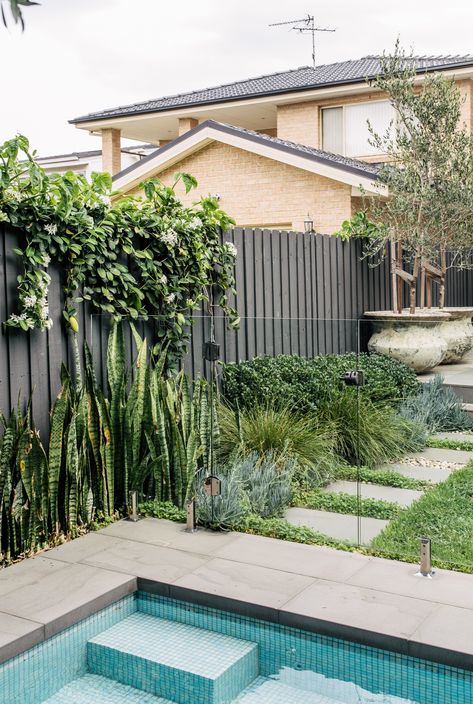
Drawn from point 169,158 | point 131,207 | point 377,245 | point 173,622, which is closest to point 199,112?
point 169,158

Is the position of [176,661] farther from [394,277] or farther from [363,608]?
[394,277]

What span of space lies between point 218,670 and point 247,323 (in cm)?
291

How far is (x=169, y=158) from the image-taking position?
51.1 feet

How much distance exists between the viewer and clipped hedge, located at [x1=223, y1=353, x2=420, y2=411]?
5.08 meters

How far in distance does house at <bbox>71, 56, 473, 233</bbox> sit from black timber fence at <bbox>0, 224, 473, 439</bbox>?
4.52 metres

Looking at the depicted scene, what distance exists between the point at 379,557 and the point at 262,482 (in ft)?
3.76

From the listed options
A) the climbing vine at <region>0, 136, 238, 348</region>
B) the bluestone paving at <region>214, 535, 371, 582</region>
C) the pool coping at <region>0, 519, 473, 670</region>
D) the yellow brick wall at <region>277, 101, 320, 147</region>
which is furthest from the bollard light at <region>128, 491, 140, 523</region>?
the yellow brick wall at <region>277, 101, 320, 147</region>

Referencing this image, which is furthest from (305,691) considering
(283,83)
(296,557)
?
(283,83)

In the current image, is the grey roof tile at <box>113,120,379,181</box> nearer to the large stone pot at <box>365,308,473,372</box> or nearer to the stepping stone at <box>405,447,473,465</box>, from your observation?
the large stone pot at <box>365,308,473,372</box>

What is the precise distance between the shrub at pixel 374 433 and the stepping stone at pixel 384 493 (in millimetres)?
157

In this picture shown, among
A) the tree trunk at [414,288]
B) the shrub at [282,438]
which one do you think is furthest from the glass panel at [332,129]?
the shrub at [282,438]

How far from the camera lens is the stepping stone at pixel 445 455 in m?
5.02

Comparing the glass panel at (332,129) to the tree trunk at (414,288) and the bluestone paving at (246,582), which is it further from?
the bluestone paving at (246,582)

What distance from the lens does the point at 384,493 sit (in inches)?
198
